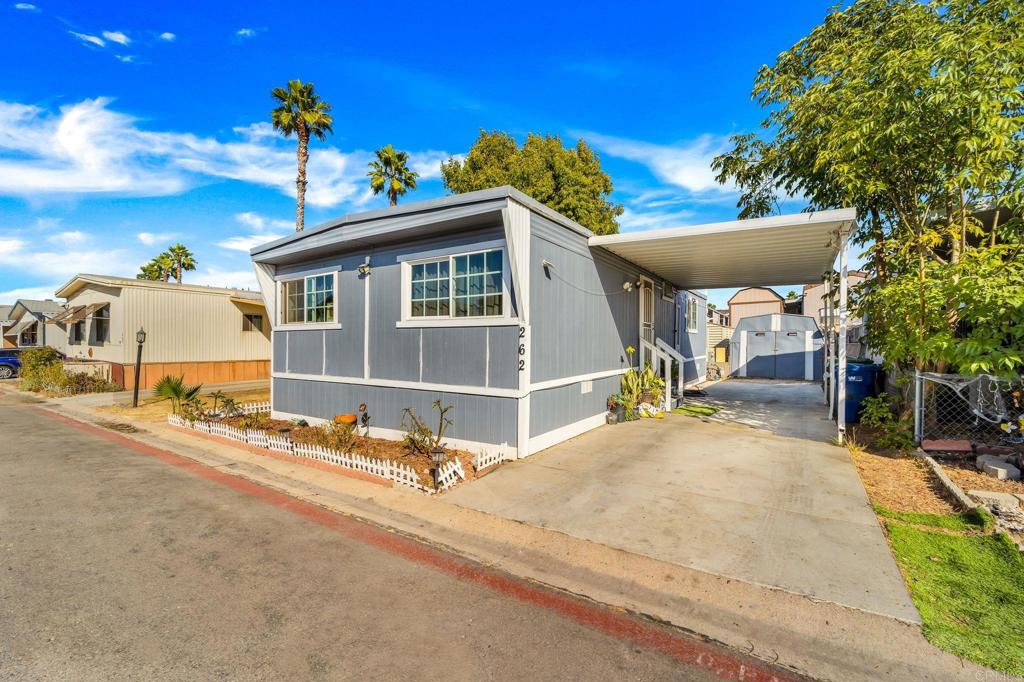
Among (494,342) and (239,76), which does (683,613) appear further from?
(239,76)

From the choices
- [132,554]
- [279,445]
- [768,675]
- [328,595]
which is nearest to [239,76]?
[279,445]

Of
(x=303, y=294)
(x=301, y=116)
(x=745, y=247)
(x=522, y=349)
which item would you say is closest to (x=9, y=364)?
(x=301, y=116)

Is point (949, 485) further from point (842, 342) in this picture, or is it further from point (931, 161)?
point (931, 161)

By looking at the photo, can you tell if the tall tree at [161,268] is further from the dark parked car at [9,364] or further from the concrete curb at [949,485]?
the concrete curb at [949,485]

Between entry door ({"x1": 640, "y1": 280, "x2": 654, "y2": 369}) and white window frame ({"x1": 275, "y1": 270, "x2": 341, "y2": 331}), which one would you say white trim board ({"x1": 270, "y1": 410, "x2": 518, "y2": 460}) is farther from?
entry door ({"x1": 640, "y1": 280, "x2": 654, "y2": 369})

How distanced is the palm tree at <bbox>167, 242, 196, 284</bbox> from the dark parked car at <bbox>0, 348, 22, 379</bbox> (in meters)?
16.3

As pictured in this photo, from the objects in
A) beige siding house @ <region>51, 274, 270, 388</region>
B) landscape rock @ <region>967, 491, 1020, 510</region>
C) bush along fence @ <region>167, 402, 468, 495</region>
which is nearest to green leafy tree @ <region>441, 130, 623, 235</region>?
beige siding house @ <region>51, 274, 270, 388</region>

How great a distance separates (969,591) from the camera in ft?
10.5

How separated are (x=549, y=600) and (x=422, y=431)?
4.25m

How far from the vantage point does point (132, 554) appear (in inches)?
159

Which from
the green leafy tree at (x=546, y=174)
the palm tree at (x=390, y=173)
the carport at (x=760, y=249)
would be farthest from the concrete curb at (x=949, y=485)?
the palm tree at (x=390, y=173)

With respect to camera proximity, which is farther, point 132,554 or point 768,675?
point 132,554

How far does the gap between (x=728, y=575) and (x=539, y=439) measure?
4070mm

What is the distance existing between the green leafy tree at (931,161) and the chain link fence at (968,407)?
34 centimetres
